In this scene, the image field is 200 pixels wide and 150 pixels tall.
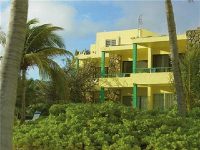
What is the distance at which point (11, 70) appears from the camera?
757 cm

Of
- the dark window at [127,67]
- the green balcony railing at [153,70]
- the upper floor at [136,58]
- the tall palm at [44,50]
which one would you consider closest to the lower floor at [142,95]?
the upper floor at [136,58]

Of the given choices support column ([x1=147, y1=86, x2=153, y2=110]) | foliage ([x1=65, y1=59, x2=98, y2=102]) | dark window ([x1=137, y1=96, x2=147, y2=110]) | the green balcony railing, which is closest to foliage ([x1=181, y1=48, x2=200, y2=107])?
the green balcony railing

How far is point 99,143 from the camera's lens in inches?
491

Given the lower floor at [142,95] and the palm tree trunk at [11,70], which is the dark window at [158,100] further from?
the palm tree trunk at [11,70]

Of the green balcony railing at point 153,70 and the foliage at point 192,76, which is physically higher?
the green balcony railing at point 153,70

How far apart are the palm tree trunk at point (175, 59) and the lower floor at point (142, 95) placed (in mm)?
17950

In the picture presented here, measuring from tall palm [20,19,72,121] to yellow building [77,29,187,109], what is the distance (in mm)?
13656

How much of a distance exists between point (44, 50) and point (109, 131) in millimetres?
8795

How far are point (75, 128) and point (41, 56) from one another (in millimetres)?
7347

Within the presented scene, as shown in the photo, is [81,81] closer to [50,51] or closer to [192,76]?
[192,76]

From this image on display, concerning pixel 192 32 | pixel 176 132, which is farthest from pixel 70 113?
pixel 192 32

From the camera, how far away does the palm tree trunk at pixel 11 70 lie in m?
7.35

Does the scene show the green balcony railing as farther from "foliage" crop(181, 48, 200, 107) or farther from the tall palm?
the tall palm

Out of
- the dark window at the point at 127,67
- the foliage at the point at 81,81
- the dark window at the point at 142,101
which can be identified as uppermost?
the dark window at the point at 127,67
